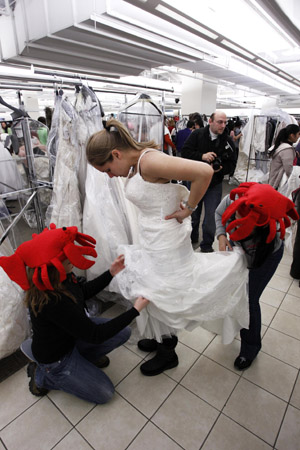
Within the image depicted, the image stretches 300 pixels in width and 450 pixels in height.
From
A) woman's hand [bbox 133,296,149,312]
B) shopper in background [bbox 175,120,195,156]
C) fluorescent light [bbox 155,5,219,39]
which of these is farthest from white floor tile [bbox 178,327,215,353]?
shopper in background [bbox 175,120,195,156]

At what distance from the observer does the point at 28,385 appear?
1567 mm

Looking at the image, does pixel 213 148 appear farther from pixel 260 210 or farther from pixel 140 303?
pixel 140 303

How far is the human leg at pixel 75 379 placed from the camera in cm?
134

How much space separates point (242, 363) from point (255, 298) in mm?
488

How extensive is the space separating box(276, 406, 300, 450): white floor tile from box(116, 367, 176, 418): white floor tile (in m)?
0.58

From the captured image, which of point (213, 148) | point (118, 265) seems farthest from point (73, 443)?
point (213, 148)

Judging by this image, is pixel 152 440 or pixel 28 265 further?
pixel 152 440

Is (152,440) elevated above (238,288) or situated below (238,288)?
below

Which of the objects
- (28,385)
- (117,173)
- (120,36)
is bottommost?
(28,385)

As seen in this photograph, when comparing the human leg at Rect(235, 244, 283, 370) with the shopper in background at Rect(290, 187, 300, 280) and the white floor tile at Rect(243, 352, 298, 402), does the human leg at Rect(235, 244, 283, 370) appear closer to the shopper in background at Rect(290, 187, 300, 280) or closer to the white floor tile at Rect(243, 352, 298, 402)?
the white floor tile at Rect(243, 352, 298, 402)

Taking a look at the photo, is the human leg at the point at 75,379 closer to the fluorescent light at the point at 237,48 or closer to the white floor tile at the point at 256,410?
the white floor tile at the point at 256,410

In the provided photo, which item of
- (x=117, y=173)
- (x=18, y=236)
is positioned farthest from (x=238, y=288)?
(x=18, y=236)

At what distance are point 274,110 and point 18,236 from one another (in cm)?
507

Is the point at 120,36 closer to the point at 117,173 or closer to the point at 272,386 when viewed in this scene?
the point at 117,173
